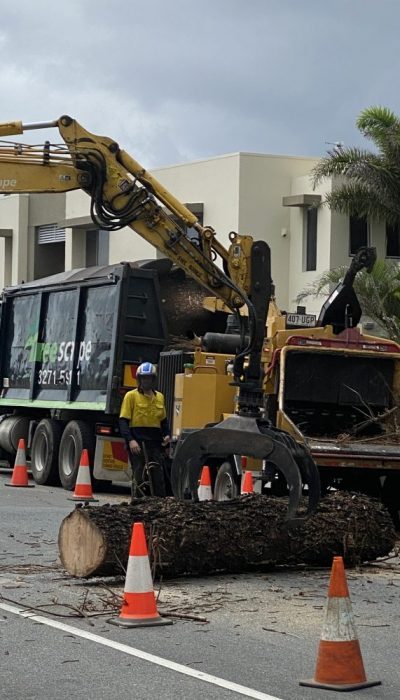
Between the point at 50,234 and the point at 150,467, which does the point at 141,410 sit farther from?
the point at 50,234

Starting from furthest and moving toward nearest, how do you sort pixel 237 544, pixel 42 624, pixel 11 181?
1. pixel 11 181
2. pixel 237 544
3. pixel 42 624

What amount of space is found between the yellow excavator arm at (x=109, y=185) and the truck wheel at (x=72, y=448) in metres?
5.94

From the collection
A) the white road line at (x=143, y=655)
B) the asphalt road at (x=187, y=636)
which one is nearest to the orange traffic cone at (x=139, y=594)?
the asphalt road at (x=187, y=636)

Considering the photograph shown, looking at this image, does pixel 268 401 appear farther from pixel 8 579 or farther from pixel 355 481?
pixel 8 579

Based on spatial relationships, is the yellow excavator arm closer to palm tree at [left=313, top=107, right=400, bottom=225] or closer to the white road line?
the white road line

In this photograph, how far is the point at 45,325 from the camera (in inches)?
904

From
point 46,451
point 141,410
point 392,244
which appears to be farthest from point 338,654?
point 392,244

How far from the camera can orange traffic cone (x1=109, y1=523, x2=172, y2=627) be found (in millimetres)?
9117

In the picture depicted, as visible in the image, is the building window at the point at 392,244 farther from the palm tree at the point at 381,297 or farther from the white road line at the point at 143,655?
A: the white road line at the point at 143,655

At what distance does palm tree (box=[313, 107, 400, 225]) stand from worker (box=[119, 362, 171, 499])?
15.3 meters

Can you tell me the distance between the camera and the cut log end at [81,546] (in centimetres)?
1055

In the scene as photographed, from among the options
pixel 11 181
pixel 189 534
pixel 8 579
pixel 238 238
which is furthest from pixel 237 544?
pixel 11 181

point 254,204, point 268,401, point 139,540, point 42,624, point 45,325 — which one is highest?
Result: point 254,204

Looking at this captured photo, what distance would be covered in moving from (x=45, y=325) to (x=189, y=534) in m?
12.5
